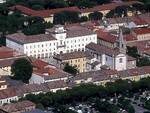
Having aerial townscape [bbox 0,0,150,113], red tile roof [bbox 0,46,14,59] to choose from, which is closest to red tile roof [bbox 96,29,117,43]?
aerial townscape [bbox 0,0,150,113]

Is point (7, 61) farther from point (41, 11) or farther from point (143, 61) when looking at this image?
point (41, 11)

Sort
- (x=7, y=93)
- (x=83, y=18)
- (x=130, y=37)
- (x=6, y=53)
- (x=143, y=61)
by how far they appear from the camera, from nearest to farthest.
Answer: (x=7, y=93), (x=143, y=61), (x=6, y=53), (x=130, y=37), (x=83, y=18)

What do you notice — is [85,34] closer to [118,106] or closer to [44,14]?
[44,14]

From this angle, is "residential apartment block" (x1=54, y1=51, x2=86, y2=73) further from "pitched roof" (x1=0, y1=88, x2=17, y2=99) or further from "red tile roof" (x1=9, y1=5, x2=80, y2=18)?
"red tile roof" (x1=9, y1=5, x2=80, y2=18)

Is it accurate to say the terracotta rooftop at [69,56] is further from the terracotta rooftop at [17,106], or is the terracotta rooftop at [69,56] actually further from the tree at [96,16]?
the tree at [96,16]

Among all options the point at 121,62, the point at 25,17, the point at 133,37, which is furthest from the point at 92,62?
the point at 25,17

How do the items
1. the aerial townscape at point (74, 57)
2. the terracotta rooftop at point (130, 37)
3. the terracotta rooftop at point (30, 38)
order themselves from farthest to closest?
the terracotta rooftop at point (130, 37), the terracotta rooftop at point (30, 38), the aerial townscape at point (74, 57)

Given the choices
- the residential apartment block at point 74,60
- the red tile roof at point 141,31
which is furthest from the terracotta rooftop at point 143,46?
the residential apartment block at point 74,60

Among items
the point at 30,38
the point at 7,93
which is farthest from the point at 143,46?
the point at 7,93
